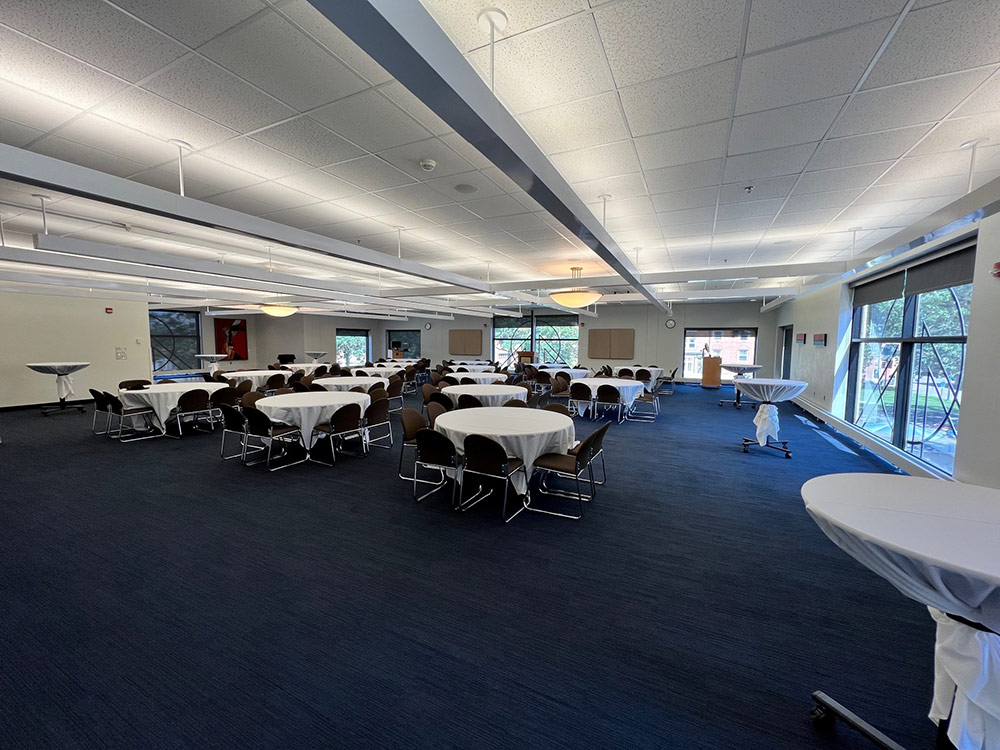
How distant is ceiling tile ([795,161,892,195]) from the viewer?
3.41 metres

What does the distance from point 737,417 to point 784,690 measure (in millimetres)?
7514

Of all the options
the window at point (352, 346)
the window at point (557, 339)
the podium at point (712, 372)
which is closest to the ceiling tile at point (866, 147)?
the podium at point (712, 372)

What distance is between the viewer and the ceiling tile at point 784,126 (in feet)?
8.28

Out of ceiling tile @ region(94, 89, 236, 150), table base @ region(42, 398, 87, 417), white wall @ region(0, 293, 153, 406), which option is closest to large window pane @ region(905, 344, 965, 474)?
ceiling tile @ region(94, 89, 236, 150)

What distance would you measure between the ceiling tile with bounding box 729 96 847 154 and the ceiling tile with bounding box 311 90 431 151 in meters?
2.28

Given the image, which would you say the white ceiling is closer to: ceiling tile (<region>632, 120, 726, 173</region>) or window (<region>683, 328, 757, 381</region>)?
ceiling tile (<region>632, 120, 726, 173</region>)

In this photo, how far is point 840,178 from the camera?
11.9 feet

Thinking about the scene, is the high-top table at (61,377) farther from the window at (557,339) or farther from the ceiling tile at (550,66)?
the window at (557,339)

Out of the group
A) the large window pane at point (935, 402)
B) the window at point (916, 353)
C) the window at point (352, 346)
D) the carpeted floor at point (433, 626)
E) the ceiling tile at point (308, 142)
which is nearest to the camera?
the carpeted floor at point (433, 626)

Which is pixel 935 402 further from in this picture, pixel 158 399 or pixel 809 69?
pixel 158 399

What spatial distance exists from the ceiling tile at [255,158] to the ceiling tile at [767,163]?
3.73 metres

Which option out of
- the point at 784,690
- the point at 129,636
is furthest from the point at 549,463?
the point at 129,636

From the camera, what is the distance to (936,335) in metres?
4.64

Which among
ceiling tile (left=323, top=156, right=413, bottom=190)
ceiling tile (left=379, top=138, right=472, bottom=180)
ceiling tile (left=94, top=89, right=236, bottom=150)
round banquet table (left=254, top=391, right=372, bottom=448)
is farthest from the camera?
round banquet table (left=254, top=391, right=372, bottom=448)
